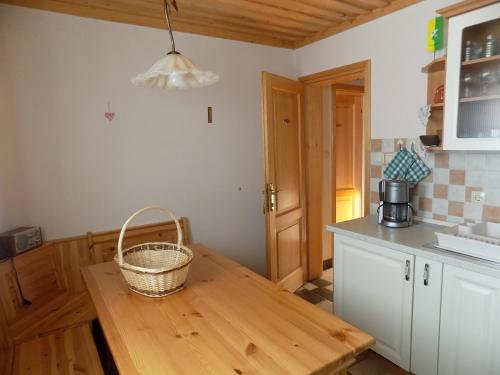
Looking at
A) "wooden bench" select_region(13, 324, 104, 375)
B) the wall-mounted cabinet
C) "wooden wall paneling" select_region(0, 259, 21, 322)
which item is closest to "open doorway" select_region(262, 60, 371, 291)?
the wall-mounted cabinet

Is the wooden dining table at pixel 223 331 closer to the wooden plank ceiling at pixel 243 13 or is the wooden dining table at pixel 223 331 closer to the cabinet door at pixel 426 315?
the cabinet door at pixel 426 315

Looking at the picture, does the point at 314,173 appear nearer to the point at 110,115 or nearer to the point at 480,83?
the point at 480,83

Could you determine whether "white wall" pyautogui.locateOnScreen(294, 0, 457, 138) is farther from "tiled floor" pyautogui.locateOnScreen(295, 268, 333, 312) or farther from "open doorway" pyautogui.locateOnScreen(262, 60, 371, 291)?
"tiled floor" pyautogui.locateOnScreen(295, 268, 333, 312)

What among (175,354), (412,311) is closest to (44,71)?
(175,354)

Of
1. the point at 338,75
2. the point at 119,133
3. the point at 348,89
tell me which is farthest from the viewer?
the point at 348,89

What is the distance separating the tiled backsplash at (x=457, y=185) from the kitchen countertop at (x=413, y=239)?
0.12 m

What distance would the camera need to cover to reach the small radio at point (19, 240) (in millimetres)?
1887

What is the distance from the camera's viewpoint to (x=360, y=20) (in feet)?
8.24

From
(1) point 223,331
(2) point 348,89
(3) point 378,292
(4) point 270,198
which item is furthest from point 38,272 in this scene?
(2) point 348,89

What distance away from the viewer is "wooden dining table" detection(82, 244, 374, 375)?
98 cm

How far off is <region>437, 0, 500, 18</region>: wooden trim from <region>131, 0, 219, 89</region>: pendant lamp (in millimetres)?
1274

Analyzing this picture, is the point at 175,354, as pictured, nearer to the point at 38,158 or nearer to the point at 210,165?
the point at 38,158

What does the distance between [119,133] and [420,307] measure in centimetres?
214

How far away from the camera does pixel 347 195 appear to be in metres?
3.89
